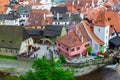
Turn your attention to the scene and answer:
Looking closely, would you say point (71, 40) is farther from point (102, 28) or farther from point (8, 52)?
point (8, 52)

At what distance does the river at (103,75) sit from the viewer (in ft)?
211

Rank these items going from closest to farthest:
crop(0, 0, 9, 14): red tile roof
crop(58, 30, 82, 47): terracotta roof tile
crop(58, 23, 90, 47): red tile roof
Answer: crop(58, 30, 82, 47): terracotta roof tile < crop(58, 23, 90, 47): red tile roof < crop(0, 0, 9, 14): red tile roof

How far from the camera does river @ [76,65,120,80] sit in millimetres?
64188

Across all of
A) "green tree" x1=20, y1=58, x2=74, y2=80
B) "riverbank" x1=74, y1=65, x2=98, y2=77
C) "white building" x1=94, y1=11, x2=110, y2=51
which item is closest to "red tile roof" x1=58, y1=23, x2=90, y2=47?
"white building" x1=94, y1=11, x2=110, y2=51

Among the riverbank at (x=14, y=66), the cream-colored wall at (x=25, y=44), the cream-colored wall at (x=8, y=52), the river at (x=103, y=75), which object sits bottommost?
the river at (x=103, y=75)

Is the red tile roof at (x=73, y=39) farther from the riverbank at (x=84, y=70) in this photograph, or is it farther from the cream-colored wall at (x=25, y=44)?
the cream-colored wall at (x=25, y=44)

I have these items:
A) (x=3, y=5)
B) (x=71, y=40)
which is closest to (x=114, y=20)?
(x=71, y=40)

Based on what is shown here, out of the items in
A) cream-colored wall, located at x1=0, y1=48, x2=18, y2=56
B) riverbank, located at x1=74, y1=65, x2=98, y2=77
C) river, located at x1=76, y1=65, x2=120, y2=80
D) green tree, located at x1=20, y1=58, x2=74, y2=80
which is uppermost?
green tree, located at x1=20, y1=58, x2=74, y2=80

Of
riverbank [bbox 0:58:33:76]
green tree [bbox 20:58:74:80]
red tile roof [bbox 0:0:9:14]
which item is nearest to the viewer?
green tree [bbox 20:58:74:80]

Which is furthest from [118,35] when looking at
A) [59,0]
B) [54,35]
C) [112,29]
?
[59,0]

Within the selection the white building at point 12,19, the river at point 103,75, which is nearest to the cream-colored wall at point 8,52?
the river at point 103,75

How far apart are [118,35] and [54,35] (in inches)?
627

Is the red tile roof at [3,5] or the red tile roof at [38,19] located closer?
Result: the red tile roof at [38,19]

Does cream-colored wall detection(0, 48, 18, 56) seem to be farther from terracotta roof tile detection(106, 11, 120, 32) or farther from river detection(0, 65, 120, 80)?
terracotta roof tile detection(106, 11, 120, 32)
